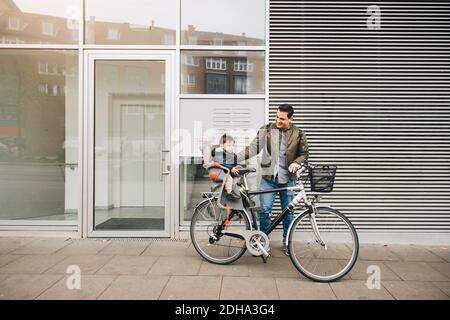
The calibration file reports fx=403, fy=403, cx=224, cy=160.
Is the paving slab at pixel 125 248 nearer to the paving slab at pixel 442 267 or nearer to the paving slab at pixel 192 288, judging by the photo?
the paving slab at pixel 192 288

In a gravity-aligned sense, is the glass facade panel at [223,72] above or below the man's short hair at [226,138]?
above

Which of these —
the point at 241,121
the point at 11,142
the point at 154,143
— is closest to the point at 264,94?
the point at 241,121

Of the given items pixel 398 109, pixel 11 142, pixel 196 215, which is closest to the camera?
pixel 196 215

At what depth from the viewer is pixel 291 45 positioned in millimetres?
6043

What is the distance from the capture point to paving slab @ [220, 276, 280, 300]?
388 centimetres

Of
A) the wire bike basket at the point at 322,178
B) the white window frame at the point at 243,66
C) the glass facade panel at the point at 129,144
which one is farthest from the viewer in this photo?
the glass facade panel at the point at 129,144

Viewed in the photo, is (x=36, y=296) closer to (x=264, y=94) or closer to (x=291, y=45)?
(x=264, y=94)

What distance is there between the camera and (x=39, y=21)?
630 cm

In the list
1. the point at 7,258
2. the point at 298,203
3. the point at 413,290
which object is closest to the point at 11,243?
the point at 7,258

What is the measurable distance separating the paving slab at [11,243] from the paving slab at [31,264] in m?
0.49

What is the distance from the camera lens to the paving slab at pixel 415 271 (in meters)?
4.48

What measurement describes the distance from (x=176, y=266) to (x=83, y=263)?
1148 mm

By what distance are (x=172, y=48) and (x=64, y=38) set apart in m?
1.70

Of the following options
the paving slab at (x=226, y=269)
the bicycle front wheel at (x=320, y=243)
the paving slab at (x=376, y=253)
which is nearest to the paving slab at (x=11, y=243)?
the paving slab at (x=226, y=269)
